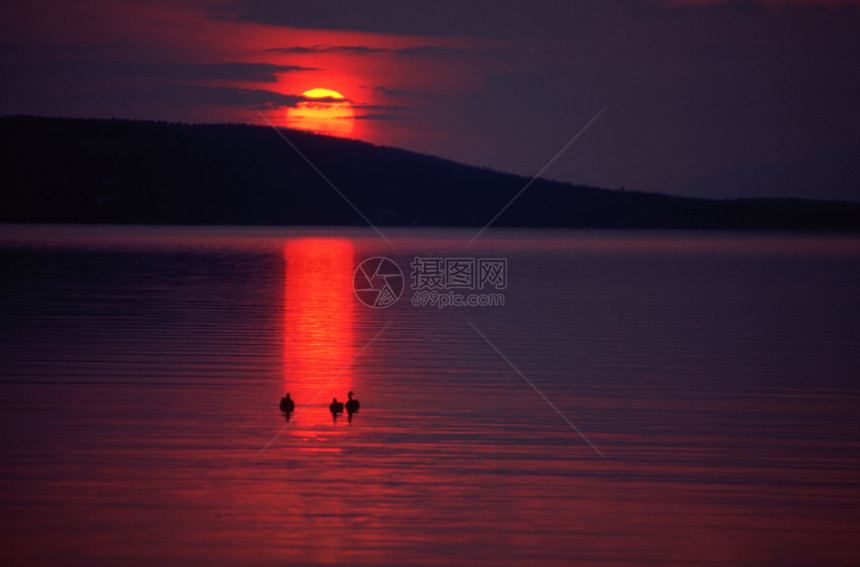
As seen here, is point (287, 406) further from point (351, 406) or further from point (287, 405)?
point (351, 406)

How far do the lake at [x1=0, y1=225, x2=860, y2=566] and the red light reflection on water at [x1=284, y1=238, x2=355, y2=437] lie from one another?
97mm

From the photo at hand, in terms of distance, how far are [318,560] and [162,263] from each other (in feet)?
144

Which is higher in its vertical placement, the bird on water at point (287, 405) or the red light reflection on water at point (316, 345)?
the red light reflection on water at point (316, 345)

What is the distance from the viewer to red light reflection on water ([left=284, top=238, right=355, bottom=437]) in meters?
14.4

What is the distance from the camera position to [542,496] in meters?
9.88

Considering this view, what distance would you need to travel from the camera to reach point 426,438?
12.2 m

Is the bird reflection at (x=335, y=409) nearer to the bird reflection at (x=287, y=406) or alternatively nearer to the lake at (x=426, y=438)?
the lake at (x=426, y=438)

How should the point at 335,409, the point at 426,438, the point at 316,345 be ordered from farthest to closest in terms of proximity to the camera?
the point at 316,345 → the point at 335,409 → the point at 426,438

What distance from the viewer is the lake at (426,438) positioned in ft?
28.6

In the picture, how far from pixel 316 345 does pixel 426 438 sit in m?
8.77

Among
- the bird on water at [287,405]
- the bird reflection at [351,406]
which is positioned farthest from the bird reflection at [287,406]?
the bird reflection at [351,406]

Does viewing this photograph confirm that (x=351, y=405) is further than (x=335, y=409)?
Yes

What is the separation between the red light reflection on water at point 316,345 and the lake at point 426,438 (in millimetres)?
97

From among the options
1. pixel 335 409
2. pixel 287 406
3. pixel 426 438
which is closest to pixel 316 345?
pixel 287 406
